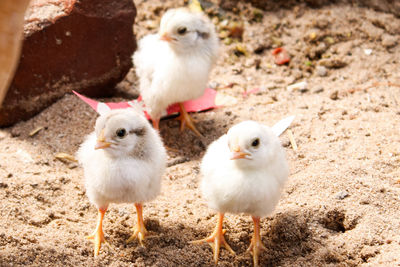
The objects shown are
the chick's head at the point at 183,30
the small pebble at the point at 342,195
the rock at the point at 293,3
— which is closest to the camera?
the small pebble at the point at 342,195

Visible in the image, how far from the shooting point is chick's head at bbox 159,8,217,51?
13.2 feet

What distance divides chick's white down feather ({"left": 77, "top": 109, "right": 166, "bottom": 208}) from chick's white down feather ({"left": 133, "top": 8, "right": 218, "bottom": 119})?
3.77 feet

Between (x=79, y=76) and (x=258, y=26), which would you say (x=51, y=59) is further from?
(x=258, y=26)

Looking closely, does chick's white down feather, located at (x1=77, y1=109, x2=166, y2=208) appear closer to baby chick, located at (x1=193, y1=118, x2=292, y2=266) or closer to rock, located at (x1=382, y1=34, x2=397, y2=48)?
baby chick, located at (x1=193, y1=118, x2=292, y2=266)

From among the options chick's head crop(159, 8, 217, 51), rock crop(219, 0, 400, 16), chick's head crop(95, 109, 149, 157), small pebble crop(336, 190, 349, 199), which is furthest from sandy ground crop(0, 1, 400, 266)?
chick's head crop(159, 8, 217, 51)

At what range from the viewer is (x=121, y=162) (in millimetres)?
2881

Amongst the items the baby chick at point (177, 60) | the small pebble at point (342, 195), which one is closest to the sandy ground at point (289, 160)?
the small pebble at point (342, 195)

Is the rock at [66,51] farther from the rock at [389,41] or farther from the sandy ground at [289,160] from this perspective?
the rock at [389,41]

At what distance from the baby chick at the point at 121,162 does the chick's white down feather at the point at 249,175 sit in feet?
1.28

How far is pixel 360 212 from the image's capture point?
10.2 feet

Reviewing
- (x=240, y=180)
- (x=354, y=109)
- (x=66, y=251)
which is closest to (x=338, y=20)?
(x=354, y=109)

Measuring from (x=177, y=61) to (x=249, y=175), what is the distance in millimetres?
1557

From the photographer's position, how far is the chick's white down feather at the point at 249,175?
9.27 ft

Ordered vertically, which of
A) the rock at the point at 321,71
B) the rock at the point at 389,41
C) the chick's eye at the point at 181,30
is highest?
the chick's eye at the point at 181,30
